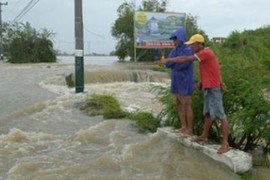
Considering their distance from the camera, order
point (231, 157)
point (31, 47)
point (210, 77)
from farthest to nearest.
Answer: point (31, 47) < point (210, 77) < point (231, 157)

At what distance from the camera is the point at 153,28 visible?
33719mm

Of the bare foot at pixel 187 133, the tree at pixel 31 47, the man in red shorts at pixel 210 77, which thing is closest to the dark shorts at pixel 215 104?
the man in red shorts at pixel 210 77

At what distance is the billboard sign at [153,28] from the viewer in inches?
1319

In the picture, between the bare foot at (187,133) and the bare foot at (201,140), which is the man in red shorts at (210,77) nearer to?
the bare foot at (201,140)

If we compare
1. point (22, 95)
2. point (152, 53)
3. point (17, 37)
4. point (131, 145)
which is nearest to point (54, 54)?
point (17, 37)

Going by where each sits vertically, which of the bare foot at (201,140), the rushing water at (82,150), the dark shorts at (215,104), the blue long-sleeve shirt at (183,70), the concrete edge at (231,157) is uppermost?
the blue long-sleeve shirt at (183,70)

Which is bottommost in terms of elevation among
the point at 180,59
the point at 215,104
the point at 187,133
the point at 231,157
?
the point at 231,157

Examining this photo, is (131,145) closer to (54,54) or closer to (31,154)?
Answer: (31,154)

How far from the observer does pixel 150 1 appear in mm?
43688

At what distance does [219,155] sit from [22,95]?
9.51 m

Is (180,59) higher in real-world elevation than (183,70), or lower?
higher

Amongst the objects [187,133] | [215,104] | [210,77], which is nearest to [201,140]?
[187,133]

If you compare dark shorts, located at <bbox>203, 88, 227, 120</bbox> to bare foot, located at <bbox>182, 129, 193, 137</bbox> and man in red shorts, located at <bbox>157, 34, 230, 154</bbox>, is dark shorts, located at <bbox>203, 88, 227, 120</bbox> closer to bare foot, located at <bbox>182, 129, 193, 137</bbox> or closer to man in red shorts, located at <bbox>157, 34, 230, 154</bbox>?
man in red shorts, located at <bbox>157, 34, 230, 154</bbox>

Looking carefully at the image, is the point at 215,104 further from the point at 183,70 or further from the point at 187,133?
the point at 187,133
